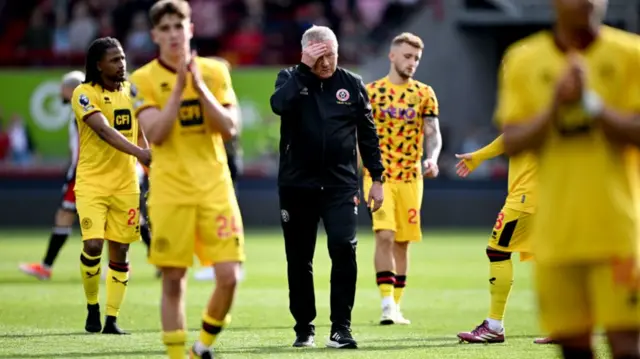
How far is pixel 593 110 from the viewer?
6.00 metres

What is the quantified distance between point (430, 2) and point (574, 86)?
25.8 metres

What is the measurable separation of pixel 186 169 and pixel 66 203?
8381mm

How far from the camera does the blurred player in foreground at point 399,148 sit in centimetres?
1270

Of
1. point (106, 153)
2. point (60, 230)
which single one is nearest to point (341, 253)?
point (106, 153)

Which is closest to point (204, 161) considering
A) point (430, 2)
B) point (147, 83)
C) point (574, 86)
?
point (147, 83)

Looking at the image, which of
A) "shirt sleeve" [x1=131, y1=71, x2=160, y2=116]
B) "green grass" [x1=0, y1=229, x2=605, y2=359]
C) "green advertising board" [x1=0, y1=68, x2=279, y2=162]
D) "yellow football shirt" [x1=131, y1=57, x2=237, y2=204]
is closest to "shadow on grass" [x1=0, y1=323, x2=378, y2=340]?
"green grass" [x1=0, y1=229, x2=605, y2=359]

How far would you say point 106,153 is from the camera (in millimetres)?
11562

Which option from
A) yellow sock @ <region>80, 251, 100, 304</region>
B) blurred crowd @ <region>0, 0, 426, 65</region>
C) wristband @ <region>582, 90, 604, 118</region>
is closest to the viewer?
wristband @ <region>582, 90, 604, 118</region>

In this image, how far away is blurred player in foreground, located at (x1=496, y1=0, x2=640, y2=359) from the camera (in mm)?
6148

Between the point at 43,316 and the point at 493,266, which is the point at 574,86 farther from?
the point at 43,316

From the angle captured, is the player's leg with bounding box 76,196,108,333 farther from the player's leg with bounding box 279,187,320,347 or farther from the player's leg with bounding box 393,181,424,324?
the player's leg with bounding box 393,181,424,324

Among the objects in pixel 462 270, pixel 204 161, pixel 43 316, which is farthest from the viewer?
pixel 462 270

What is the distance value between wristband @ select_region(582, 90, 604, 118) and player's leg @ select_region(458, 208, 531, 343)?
16.1 feet

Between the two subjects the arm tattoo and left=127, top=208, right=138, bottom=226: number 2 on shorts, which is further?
the arm tattoo
